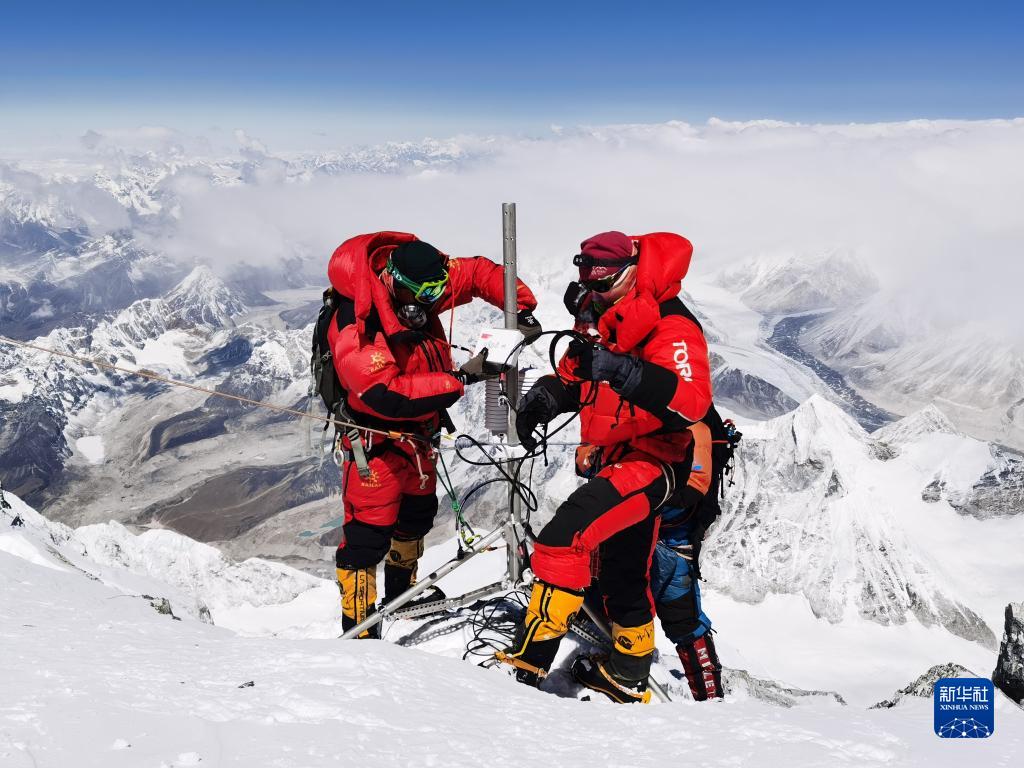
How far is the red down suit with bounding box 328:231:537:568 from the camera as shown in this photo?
278 inches

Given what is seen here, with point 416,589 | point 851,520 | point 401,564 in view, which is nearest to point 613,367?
point 416,589

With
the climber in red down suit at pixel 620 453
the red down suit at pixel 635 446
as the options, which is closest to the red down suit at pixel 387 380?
the climber in red down suit at pixel 620 453

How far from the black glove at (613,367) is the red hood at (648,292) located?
675mm

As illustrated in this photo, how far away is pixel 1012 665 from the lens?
8.76m

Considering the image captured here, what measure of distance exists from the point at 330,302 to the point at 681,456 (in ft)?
13.5

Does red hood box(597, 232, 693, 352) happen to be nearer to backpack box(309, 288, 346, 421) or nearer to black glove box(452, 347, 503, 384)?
black glove box(452, 347, 503, 384)

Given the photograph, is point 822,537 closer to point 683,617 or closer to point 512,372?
point 683,617

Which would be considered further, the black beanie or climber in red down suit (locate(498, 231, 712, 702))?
the black beanie

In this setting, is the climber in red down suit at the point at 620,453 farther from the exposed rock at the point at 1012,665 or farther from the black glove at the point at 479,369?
the exposed rock at the point at 1012,665

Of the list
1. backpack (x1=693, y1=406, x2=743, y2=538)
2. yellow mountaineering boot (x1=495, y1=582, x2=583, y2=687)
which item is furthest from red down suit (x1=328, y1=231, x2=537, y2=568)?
backpack (x1=693, y1=406, x2=743, y2=538)

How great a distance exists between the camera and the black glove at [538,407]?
7113 millimetres

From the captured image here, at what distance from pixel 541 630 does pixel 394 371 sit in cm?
294

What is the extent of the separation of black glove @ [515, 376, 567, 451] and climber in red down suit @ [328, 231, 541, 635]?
538mm

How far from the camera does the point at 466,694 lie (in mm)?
5117
